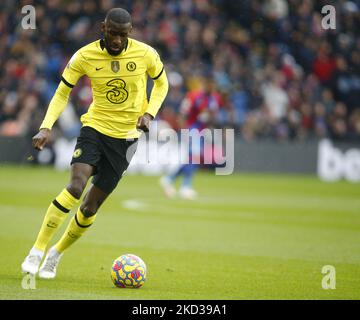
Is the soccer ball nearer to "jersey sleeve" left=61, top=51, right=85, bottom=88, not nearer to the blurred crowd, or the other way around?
"jersey sleeve" left=61, top=51, right=85, bottom=88

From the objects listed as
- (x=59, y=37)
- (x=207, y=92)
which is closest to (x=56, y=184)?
(x=207, y=92)

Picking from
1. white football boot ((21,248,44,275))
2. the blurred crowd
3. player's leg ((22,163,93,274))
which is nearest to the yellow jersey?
player's leg ((22,163,93,274))

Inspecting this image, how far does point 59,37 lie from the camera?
2578 cm

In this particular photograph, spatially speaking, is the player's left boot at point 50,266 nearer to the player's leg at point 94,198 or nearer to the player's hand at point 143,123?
the player's leg at point 94,198

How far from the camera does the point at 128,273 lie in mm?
8227

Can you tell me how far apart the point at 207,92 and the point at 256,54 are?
794 centimetres

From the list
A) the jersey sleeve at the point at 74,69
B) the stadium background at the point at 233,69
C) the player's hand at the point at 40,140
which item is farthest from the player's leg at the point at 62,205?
the stadium background at the point at 233,69

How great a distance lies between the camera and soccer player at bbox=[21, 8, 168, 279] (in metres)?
8.55

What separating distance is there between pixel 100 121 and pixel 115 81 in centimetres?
42

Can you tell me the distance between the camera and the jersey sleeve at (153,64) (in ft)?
29.7

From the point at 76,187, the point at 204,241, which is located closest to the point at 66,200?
the point at 76,187

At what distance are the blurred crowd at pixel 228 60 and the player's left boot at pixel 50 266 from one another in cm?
1565

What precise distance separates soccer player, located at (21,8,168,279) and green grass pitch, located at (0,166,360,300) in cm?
56

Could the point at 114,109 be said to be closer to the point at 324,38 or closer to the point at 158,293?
the point at 158,293
